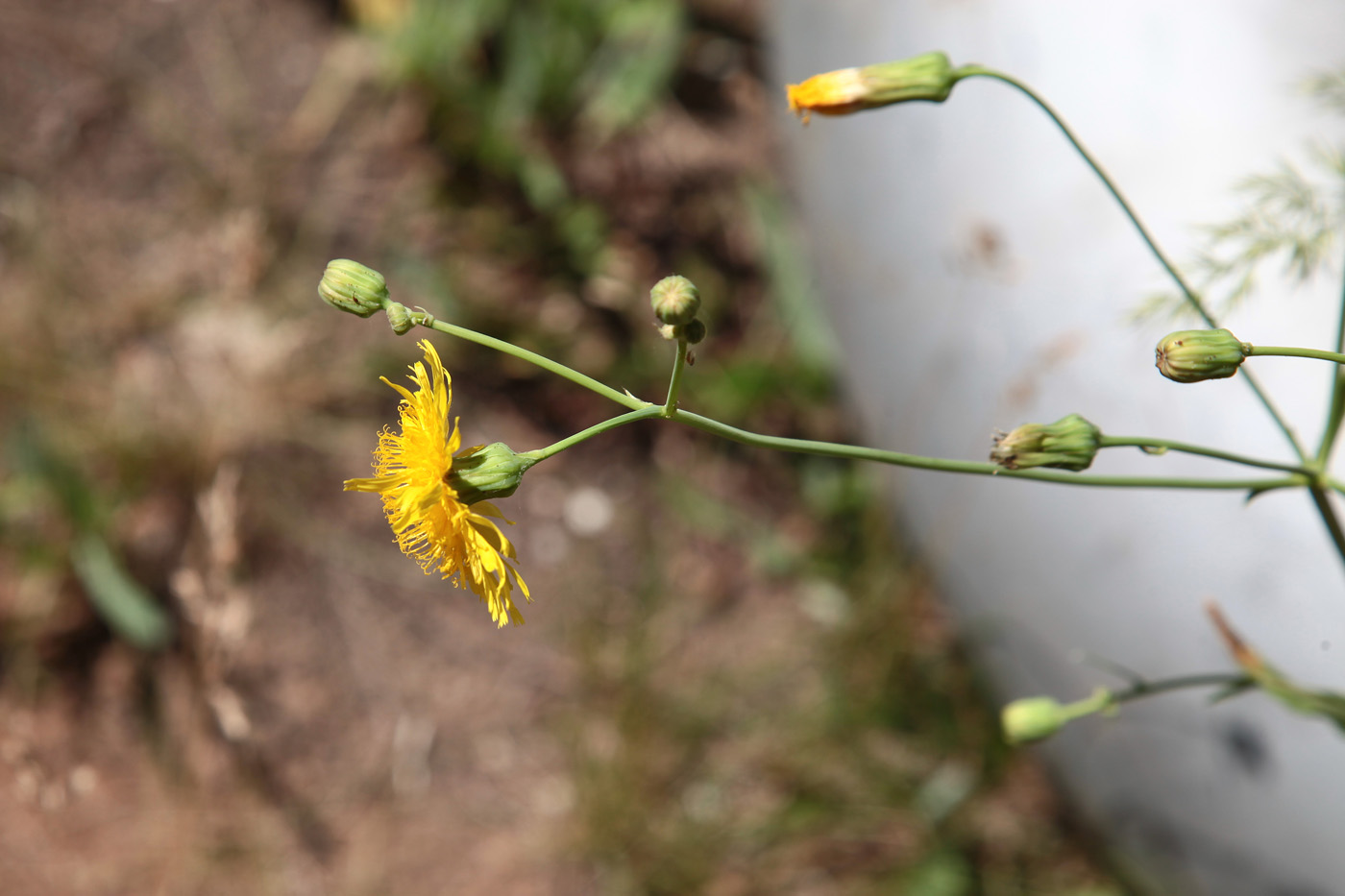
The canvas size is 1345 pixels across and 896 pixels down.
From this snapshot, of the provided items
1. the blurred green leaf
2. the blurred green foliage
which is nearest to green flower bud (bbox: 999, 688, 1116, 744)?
the blurred green foliage

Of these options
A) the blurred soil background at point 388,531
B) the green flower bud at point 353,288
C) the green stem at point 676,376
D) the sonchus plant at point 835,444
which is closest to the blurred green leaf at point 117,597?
the blurred soil background at point 388,531

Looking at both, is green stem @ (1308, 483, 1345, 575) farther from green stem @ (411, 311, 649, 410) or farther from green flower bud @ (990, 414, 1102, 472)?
green stem @ (411, 311, 649, 410)

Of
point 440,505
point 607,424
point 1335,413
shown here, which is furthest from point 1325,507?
point 440,505

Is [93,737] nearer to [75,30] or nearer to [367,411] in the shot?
[367,411]

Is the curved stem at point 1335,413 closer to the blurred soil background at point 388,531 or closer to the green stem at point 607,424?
the green stem at point 607,424

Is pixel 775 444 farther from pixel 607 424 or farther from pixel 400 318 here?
pixel 400 318
